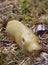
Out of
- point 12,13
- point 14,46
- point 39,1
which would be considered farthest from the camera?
point 39,1

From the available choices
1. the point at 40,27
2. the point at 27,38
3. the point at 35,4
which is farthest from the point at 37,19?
the point at 27,38

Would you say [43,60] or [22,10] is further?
[22,10]

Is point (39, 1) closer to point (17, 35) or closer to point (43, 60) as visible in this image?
point (17, 35)

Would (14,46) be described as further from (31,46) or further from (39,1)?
(39,1)

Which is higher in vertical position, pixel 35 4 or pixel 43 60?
pixel 35 4

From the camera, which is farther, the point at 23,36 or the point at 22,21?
the point at 22,21

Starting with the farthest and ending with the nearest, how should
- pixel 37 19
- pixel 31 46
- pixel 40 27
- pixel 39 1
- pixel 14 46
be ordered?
pixel 39 1 < pixel 37 19 < pixel 40 27 < pixel 14 46 < pixel 31 46

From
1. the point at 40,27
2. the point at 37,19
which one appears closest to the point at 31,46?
the point at 40,27
